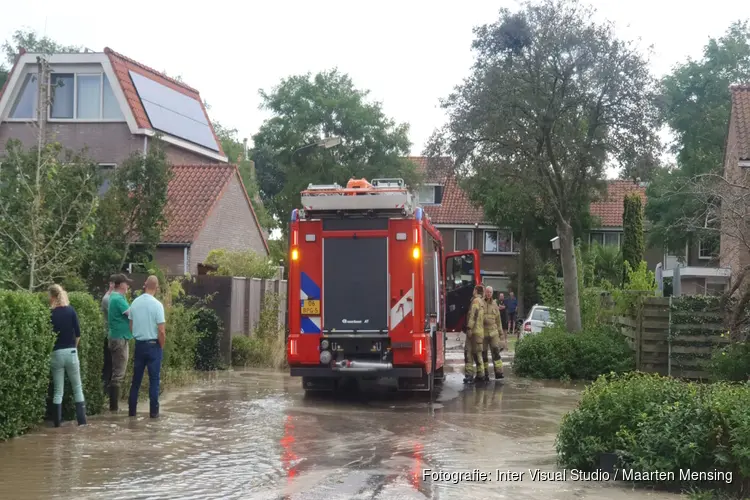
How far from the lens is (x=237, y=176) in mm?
34406

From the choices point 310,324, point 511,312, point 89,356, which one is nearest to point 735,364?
point 310,324

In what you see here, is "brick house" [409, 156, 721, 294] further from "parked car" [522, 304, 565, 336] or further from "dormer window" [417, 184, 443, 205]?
"parked car" [522, 304, 565, 336]

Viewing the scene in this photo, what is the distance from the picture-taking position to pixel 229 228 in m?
33.8

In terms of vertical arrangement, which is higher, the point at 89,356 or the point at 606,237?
the point at 606,237

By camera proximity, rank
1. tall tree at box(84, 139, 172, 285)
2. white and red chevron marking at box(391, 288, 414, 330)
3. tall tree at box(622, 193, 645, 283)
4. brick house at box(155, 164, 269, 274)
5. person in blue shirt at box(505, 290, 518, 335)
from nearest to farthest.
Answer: white and red chevron marking at box(391, 288, 414, 330)
tall tree at box(84, 139, 172, 285)
brick house at box(155, 164, 269, 274)
tall tree at box(622, 193, 645, 283)
person in blue shirt at box(505, 290, 518, 335)

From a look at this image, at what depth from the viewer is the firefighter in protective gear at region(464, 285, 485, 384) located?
18.7 metres

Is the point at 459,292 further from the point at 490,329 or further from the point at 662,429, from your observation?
the point at 662,429

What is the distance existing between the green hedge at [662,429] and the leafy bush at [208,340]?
38.8ft

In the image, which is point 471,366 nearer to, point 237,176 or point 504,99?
point 504,99

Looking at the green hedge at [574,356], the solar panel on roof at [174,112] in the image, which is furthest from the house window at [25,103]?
the green hedge at [574,356]

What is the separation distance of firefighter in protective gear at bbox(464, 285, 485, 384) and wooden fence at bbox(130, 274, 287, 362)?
541cm

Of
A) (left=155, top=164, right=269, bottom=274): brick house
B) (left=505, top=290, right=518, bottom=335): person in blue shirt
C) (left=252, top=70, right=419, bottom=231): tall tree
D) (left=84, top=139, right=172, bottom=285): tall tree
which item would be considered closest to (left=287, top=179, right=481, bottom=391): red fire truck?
(left=84, top=139, right=172, bottom=285): tall tree

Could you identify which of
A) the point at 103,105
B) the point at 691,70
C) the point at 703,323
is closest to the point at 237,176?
the point at 103,105

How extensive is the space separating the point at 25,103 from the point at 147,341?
69.6 feet
